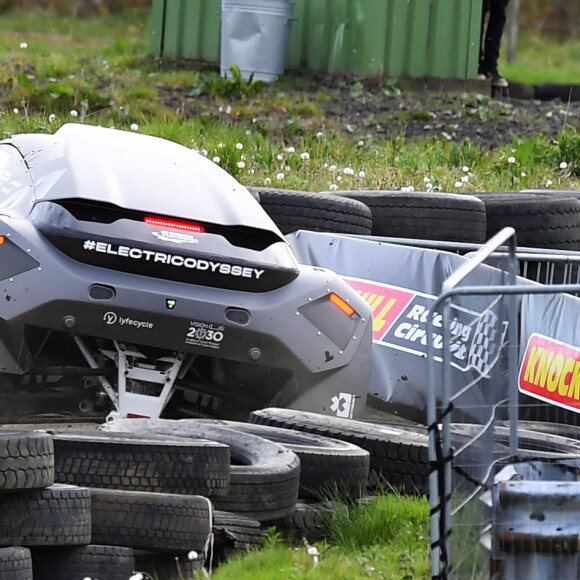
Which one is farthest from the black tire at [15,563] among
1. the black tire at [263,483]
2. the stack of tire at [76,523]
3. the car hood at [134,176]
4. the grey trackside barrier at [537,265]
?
the grey trackside barrier at [537,265]

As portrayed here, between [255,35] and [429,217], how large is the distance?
7.49 meters

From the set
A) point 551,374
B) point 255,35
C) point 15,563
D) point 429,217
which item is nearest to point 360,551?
point 551,374

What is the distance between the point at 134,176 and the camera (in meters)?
6.61

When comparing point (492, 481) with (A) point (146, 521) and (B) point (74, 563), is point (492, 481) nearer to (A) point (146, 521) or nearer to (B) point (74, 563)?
(A) point (146, 521)

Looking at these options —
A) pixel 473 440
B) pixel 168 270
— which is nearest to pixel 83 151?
pixel 168 270

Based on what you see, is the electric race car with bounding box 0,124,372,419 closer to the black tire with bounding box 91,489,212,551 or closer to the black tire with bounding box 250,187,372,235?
the black tire with bounding box 91,489,212,551

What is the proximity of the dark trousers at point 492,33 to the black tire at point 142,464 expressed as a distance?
13294 mm

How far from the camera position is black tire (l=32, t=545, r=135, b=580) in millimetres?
4383

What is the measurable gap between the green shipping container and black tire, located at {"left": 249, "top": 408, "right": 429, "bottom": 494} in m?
11.3

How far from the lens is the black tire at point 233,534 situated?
489 centimetres

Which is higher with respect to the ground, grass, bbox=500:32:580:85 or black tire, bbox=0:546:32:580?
grass, bbox=500:32:580:85

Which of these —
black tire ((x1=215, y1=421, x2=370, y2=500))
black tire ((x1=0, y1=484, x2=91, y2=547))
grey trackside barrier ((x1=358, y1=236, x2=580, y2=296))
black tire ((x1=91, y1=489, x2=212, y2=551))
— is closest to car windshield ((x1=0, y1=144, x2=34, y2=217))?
black tire ((x1=215, y1=421, x2=370, y2=500))

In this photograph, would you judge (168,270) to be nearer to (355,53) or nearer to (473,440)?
(473,440)

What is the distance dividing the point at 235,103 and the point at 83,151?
343 inches
